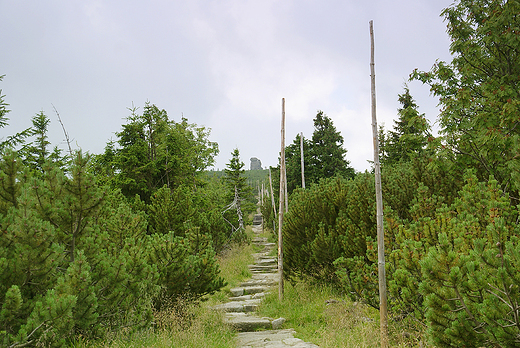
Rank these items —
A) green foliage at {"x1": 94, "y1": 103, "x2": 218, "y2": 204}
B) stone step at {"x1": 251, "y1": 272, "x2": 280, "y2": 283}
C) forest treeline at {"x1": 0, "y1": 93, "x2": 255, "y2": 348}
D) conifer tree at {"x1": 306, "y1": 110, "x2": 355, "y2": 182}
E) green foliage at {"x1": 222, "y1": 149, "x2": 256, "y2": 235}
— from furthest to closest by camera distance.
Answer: conifer tree at {"x1": 306, "y1": 110, "x2": 355, "y2": 182}, green foliage at {"x1": 222, "y1": 149, "x2": 256, "y2": 235}, green foliage at {"x1": 94, "y1": 103, "x2": 218, "y2": 204}, stone step at {"x1": 251, "y1": 272, "x2": 280, "y2": 283}, forest treeline at {"x1": 0, "y1": 93, "x2": 255, "y2": 348}

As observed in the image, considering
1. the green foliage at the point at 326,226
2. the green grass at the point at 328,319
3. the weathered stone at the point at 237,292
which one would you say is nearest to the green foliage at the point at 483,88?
the green foliage at the point at 326,226

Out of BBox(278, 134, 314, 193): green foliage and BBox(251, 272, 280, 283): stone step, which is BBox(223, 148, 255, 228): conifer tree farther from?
BBox(251, 272, 280, 283): stone step

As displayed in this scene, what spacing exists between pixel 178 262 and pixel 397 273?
3816mm

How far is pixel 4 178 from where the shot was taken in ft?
12.3

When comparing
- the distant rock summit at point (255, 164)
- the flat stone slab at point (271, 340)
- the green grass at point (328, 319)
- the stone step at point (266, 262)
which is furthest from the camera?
the distant rock summit at point (255, 164)

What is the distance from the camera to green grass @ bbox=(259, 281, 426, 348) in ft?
14.7

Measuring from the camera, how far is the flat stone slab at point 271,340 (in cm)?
489

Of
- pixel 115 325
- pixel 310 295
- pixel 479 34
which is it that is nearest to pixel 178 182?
pixel 310 295

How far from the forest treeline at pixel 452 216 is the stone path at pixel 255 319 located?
1372 millimetres

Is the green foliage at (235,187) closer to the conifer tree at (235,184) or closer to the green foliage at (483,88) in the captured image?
the conifer tree at (235,184)

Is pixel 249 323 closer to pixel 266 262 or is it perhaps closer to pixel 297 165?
pixel 266 262

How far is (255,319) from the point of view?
6789mm

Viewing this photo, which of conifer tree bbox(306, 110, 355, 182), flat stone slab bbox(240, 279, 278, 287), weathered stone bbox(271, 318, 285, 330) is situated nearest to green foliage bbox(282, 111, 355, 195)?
conifer tree bbox(306, 110, 355, 182)

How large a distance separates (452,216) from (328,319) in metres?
2.92
